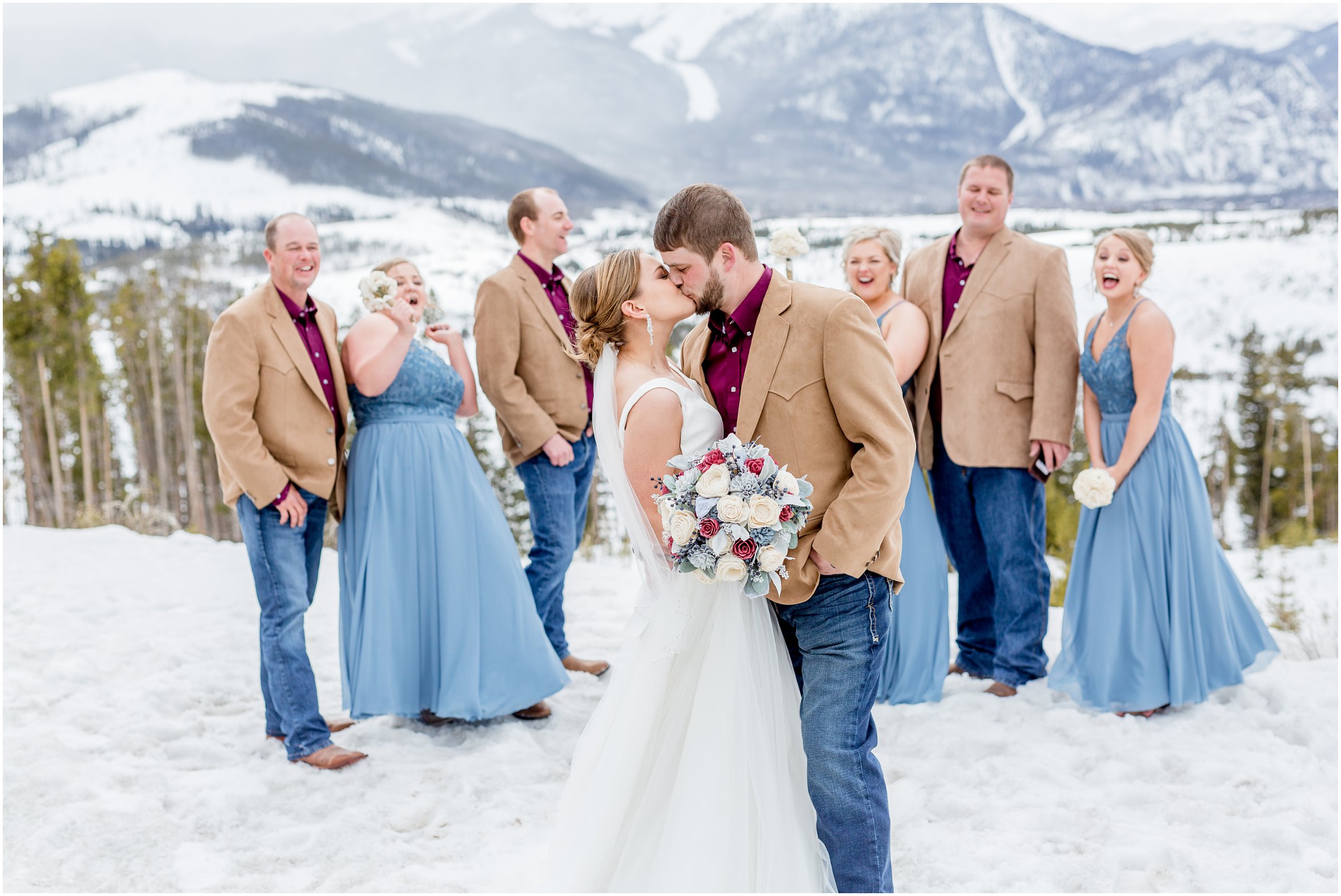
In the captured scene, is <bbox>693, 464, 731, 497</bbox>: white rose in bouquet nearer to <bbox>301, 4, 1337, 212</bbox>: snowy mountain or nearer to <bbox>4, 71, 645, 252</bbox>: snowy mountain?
<bbox>4, 71, 645, 252</bbox>: snowy mountain

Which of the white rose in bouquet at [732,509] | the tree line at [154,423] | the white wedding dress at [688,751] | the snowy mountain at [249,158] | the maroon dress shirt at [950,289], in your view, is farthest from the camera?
the snowy mountain at [249,158]

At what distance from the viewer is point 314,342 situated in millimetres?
4359

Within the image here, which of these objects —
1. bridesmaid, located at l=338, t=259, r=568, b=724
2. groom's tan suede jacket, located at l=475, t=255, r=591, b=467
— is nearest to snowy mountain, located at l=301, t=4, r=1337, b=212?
groom's tan suede jacket, located at l=475, t=255, r=591, b=467

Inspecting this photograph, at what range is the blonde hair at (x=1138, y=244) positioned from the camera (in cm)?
454

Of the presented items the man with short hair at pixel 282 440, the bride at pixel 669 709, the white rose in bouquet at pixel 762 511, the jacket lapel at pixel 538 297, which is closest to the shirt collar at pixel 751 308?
the bride at pixel 669 709

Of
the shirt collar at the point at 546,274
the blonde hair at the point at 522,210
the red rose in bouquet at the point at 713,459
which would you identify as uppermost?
the blonde hair at the point at 522,210

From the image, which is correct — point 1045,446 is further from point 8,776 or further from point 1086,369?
point 8,776

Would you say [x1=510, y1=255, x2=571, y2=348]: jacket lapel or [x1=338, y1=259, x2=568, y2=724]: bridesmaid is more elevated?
[x1=510, y1=255, x2=571, y2=348]: jacket lapel

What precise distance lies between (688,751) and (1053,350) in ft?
9.83

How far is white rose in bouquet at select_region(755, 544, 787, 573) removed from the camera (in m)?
2.38

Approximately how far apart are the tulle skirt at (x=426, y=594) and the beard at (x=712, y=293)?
7.21 feet

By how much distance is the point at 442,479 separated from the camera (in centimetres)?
451

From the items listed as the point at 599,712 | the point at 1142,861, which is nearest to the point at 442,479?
the point at 599,712

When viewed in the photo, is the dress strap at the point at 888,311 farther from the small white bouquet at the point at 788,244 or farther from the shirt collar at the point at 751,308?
the shirt collar at the point at 751,308
